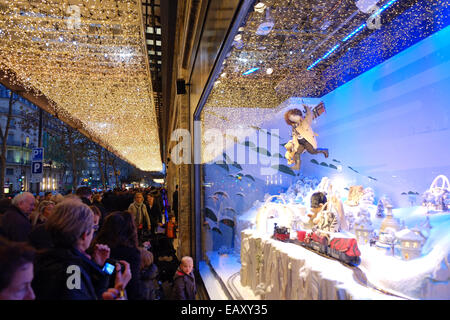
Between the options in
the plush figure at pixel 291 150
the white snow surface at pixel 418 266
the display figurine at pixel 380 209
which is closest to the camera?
the white snow surface at pixel 418 266

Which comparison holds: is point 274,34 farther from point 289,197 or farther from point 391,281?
point 391,281

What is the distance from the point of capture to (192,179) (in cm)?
551

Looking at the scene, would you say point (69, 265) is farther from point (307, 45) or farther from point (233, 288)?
point (307, 45)

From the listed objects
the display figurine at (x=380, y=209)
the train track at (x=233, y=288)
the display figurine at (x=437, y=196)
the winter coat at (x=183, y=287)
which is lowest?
the train track at (x=233, y=288)

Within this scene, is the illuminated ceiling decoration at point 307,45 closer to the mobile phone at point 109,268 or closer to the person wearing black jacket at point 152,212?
the mobile phone at point 109,268

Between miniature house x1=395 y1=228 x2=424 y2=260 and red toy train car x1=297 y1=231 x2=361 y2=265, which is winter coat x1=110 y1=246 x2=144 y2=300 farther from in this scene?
miniature house x1=395 y1=228 x2=424 y2=260

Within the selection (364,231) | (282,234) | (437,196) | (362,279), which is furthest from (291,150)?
(362,279)

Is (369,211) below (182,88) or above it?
below

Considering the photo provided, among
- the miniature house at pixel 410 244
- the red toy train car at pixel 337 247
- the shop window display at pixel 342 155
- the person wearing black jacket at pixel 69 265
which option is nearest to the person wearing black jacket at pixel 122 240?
the person wearing black jacket at pixel 69 265

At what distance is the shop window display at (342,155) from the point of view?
1954 mm

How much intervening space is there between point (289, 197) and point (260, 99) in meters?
1.75

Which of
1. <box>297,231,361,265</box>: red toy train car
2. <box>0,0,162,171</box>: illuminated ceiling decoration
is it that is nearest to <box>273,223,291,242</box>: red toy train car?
<box>297,231,361,265</box>: red toy train car
